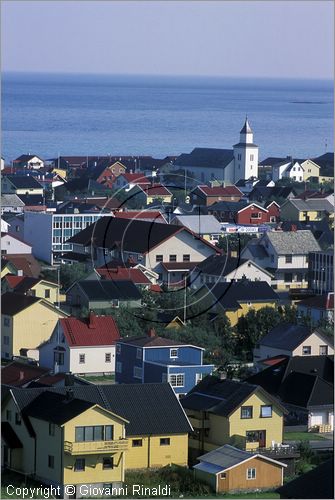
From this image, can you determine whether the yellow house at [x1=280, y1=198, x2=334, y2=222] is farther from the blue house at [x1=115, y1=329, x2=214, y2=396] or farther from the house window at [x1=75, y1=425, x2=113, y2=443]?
the house window at [x1=75, y1=425, x2=113, y2=443]

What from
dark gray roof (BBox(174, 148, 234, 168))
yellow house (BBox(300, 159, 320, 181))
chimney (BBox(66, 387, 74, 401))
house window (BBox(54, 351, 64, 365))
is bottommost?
house window (BBox(54, 351, 64, 365))

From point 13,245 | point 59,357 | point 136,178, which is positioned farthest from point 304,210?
point 59,357

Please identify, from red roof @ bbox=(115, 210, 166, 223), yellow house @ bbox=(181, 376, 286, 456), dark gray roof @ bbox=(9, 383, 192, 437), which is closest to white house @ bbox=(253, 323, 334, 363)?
yellow house @ bbox=(181, 376, 286, 456)

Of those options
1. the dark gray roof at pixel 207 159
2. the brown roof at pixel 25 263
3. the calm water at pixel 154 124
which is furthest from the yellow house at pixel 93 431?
the calm water at pixel 154 124

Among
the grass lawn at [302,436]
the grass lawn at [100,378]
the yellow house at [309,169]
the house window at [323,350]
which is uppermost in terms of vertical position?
the yellow house at [309,169]

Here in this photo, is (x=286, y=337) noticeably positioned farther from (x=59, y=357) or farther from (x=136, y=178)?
(x=136, y=178)

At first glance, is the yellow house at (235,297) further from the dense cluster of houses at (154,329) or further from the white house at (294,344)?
the white house at (294,344)

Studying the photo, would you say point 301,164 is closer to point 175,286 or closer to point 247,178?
point 247,178
